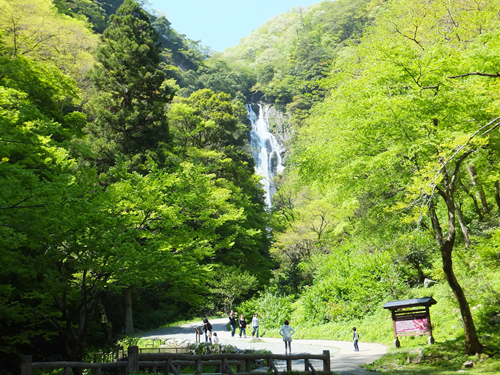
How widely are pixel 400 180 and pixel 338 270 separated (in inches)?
382

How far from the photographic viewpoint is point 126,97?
72.0 ft

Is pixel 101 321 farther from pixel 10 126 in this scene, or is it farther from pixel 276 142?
pixel 276 142

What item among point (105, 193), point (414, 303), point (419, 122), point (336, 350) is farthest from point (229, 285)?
point (419, 122)

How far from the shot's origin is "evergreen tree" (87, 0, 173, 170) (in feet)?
66.3

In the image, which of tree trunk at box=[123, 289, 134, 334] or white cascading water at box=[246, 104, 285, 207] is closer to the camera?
tree trunk at box=[123, 289, 134, 334]

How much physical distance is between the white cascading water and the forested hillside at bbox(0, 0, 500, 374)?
12.3 m

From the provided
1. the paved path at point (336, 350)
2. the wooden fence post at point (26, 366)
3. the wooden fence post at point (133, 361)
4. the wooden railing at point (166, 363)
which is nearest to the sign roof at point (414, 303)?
the paved path at point (336, 350)

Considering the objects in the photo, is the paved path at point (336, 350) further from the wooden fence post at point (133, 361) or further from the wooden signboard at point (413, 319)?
the wooden fence post at point (133, 361)

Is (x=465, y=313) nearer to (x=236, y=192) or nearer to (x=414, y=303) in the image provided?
(x=414, y=303)

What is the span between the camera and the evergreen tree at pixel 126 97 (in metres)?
20.2

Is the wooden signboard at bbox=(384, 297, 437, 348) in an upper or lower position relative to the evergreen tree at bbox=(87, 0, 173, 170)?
lower

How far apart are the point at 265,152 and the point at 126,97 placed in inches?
1248

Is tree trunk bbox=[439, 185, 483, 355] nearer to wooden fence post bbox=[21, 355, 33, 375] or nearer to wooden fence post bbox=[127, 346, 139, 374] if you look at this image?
wooden fence post bbox=[127, 346, 139, 374]

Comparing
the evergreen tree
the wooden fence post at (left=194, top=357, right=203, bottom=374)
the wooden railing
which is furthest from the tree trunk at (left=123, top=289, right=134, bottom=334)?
the wooden fence post at (left=194, top=357, right=203, bottom=374)
